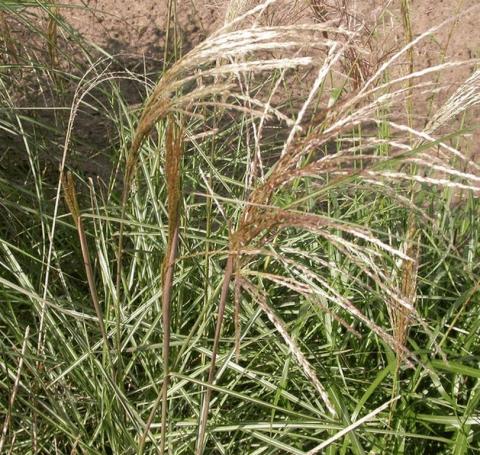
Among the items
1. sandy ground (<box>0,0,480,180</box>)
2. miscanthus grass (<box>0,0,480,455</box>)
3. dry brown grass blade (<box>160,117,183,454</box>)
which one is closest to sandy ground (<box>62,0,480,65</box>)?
sandy ground (<box>0,0,480,180</box>)

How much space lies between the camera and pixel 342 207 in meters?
3.10

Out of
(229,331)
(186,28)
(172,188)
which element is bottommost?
(229,331)

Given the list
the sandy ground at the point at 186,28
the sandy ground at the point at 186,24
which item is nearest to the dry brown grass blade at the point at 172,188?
the sandy ground at the point at 186,28

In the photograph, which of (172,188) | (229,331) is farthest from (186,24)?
(172,188)

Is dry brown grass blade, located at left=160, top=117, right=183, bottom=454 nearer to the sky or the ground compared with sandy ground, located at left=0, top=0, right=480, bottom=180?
nearer to the sky

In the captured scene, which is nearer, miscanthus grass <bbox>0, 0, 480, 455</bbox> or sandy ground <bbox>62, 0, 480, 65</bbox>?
miscanthus grass <bbox>0, 0, 480, 455</bbox>

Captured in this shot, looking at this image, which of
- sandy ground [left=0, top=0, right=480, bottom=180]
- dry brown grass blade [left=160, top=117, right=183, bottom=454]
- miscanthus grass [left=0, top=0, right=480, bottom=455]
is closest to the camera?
dry brown grass blade [left=160, top=117, right=183, bottom=454]

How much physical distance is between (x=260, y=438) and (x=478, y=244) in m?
1.18

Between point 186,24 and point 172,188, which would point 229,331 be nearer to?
point 172,188

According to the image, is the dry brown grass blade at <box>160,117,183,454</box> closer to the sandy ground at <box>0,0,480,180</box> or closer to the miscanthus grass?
the miscanthus grass

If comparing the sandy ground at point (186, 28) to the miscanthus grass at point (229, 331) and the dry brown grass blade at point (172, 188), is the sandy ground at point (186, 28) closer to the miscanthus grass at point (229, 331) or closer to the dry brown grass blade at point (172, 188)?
the miscanthus grass at point (229, 331)

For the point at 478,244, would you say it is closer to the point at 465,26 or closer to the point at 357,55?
the point at 357,55

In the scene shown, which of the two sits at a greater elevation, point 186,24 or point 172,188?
point 172,188

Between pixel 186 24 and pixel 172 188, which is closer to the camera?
pixel 172 188
